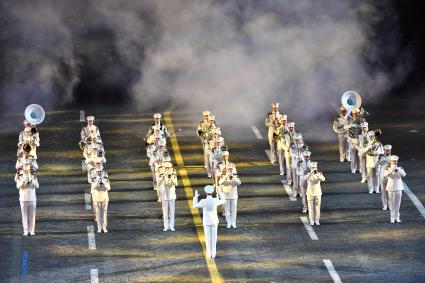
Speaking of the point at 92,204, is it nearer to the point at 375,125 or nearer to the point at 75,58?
the point at 375,125

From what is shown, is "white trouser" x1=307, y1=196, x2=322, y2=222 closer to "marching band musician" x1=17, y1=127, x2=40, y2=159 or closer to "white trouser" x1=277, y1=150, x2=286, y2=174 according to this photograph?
"white trouser" x1=277, y1=150, x2=286, y2=174

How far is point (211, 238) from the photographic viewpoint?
40.0 meters

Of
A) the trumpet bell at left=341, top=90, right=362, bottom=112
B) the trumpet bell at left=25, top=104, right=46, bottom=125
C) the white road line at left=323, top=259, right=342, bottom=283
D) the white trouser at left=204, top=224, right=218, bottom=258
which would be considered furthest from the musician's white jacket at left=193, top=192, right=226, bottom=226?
the trumpet bell at left=341, top=90, right=362, bottom=112

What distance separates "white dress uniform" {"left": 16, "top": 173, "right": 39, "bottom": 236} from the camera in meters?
41.8

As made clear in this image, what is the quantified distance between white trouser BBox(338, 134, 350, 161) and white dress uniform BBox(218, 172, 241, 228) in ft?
23.0

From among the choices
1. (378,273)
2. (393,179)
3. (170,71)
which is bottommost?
(378,273)

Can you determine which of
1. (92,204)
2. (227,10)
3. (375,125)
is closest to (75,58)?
(227,10)

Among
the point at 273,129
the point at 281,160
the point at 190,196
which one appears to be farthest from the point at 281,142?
the point at 190,196

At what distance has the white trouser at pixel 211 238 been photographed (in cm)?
3988

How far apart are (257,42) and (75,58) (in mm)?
6414

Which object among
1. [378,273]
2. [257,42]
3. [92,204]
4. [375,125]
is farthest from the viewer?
[257,42]

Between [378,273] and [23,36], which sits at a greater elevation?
[23,36]

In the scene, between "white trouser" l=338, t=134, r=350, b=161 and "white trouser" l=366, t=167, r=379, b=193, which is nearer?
"white trouser" l=366, t=167, r=379, b=193

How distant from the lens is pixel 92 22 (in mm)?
62531
